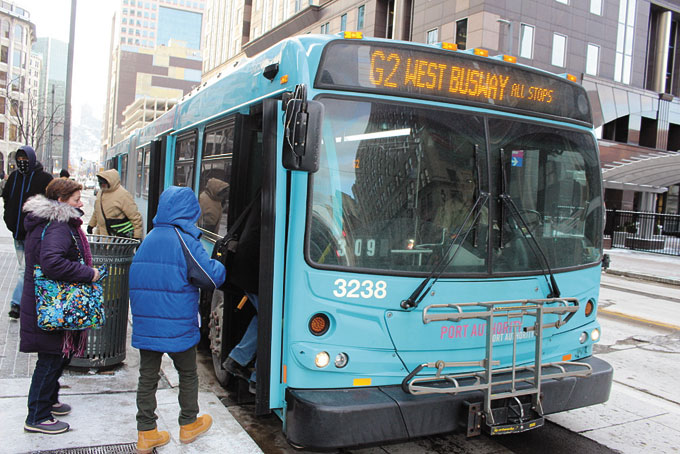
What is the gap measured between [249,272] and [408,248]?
1123mm

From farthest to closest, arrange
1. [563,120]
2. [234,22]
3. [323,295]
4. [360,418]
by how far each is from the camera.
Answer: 1. [234,22]
2. [563,120]
3. [323,295]
4. [360,418]

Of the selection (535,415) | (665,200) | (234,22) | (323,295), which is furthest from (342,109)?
(234,22)

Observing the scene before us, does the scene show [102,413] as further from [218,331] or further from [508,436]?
[508,436]

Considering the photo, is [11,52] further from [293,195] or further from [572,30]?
[293,195]

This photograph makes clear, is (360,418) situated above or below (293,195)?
below

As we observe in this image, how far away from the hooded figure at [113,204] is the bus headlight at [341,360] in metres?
4.75

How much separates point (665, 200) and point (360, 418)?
1750 inches

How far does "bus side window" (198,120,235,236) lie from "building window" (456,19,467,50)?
2542 centimetres

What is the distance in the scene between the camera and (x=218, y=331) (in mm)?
5195

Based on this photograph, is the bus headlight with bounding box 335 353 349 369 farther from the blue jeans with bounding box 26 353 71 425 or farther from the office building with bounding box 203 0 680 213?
the office building with bounding box 203 0 680 213

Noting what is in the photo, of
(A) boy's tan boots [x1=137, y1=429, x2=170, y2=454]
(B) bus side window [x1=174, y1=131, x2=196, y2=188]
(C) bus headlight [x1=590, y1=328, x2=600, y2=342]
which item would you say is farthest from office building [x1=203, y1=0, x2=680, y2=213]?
(A) boy's tan boots [x1=137, y1=429, x2=170, y2=454]

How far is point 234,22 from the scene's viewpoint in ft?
190

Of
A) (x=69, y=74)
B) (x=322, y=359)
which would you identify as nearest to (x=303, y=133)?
(x=322, y=359)

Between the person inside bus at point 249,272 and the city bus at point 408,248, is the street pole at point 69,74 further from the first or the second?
the city bus at point 408,248
